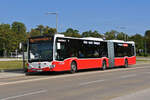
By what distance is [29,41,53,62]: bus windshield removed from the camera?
19.9 m

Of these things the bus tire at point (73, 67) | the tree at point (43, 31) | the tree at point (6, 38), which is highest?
the tree at point (43, 31)

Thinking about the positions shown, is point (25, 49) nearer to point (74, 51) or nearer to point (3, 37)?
point (74, 51)

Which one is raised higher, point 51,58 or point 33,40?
Result: point 33,40

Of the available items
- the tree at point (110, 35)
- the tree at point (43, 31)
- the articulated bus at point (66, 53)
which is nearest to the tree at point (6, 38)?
the tree at point (43, 31)

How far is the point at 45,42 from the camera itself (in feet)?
66.5

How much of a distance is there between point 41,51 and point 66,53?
6.62 feet

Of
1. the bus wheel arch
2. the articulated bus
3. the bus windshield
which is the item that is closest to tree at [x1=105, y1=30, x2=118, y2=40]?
the articulated bus

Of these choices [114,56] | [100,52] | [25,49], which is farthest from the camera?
[114,56]

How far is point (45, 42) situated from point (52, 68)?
6.83 feet

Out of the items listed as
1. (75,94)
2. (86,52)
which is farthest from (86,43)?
(75,94)

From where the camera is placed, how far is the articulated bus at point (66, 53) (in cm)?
1994

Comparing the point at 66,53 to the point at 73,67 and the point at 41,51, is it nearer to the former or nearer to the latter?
the point at 73,67

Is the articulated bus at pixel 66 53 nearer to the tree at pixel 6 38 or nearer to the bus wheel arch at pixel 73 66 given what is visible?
the bus wheel arch at pixel 73 66

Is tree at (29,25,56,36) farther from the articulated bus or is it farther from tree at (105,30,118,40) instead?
→ the articulated bus
